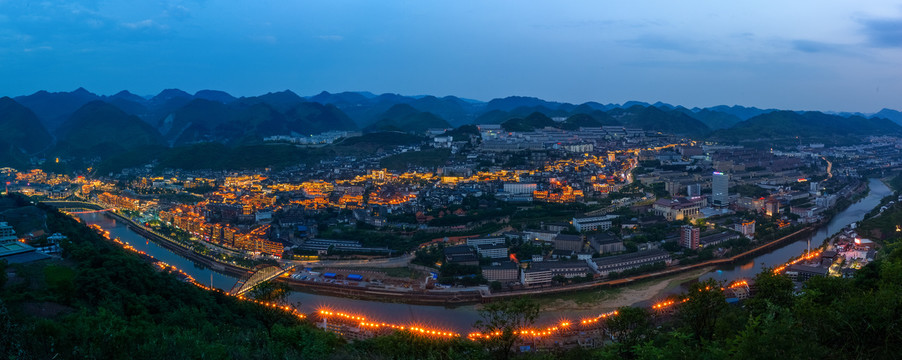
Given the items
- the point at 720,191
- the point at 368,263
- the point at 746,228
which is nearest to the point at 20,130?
the point at 368,263

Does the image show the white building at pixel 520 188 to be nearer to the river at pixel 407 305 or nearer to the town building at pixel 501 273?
the river at pixel 407 305

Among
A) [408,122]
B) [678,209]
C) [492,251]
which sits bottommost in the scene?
[492,251]

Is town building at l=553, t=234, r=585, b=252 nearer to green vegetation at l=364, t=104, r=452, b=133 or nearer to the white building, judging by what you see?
the white building

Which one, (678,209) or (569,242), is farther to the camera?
(678,209)

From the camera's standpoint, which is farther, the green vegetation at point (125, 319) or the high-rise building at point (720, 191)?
the high-rise building at point (720, 191)

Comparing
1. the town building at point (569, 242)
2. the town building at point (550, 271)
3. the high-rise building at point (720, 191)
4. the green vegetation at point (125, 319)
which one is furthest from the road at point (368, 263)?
the high-rise building at point (720, 191)

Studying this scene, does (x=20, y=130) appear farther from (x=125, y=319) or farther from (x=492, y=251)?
(x=125, y=319)
